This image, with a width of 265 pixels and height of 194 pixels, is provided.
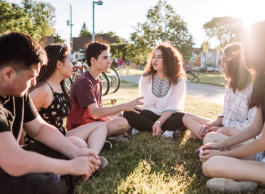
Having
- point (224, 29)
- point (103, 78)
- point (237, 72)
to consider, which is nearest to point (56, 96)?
point (237, 72)

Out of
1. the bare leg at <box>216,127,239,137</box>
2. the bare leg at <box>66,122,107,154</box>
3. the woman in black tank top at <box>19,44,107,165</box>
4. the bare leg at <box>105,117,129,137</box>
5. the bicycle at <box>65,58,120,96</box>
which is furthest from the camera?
the bicycle at <box>65,58,120,96</box>

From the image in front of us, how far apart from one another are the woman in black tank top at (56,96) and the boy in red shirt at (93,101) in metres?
0.33

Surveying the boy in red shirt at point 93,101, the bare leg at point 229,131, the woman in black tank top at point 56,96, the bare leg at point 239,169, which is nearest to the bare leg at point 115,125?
the boy in red shirt at point 93,101

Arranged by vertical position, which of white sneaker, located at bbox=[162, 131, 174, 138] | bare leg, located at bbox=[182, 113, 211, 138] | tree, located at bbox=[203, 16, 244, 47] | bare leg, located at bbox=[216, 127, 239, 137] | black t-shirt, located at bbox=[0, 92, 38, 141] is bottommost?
white sneaker, located at bbox=[162, 131, 174, 138]

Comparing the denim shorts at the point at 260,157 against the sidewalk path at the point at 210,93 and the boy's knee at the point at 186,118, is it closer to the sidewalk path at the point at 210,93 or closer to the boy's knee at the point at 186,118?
the boy's knee at the point at 186,118

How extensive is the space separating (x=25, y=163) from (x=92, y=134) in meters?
1.28

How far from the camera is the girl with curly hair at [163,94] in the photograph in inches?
150

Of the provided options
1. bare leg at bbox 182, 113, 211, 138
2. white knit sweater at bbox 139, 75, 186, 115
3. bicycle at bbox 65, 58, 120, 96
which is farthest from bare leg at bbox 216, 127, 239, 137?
bicycle at bbox 65, 58, 120, 96

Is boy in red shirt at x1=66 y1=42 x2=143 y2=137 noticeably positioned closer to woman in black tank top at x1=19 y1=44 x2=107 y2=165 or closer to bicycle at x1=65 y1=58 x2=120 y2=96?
woman in black tank top at x1=19 y1=44 x2=107 y2=165

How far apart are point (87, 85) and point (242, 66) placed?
192 centimetres

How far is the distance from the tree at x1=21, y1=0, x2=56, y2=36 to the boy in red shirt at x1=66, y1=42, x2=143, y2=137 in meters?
52.9

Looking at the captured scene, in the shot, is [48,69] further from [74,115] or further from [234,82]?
[234,82]

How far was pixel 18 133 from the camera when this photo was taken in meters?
1.63

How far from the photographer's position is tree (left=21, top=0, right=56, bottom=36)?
52.0 metres
